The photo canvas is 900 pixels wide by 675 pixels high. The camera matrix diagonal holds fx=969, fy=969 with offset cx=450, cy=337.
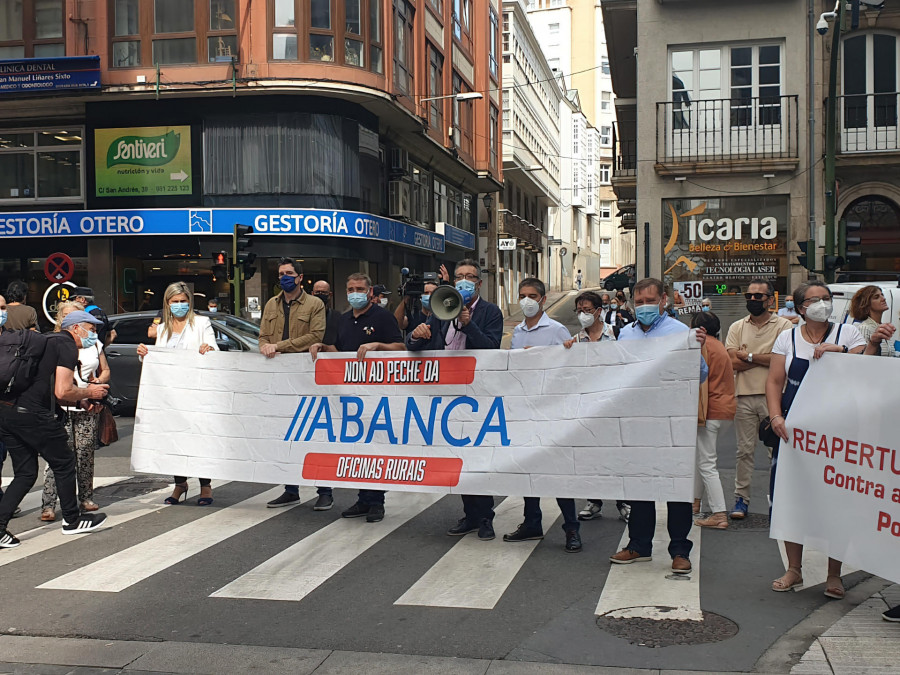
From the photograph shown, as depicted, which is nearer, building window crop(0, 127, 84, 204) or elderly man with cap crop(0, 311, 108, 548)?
elderly man with cap crop(0, 311, 108, 548)

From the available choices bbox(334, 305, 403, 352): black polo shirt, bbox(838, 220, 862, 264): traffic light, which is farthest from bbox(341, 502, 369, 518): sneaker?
bbox(838, 220, 862, 264): traffic light

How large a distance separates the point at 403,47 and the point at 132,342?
64.1ft

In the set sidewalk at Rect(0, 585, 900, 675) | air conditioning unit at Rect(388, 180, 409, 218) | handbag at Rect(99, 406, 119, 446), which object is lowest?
sidewalk at Rect(0, 585, 900, 675)

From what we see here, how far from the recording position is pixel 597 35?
97.2 meters

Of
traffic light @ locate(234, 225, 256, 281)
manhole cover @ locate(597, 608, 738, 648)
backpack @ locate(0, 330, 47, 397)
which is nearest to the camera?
manhole cover @ locate(597, 608, 738, 648)

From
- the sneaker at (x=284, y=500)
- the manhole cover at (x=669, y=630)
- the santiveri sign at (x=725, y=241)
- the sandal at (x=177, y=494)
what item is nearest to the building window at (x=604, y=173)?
the santiveri sign at (x=725, y=241)

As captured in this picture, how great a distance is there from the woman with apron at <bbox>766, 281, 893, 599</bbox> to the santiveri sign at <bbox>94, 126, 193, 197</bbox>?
23.4 metres

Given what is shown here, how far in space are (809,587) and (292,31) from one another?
77.5 feet

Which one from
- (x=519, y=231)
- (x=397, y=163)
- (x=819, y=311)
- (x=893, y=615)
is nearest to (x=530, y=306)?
(x=819, y=311)

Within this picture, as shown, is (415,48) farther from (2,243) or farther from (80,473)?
(80,473)

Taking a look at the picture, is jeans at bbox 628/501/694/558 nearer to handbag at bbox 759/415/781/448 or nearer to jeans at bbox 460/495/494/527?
handbag at bbox 759/415/781/448

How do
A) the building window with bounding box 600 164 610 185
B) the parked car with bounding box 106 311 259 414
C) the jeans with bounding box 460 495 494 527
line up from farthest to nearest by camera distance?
1. the building window with bounding box 600 164 610 185
2. the parked car with bounding box 106 311 259 414
3. the jeans with bounding box 460 495 494 527

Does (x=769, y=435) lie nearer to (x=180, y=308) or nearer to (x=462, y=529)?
(x=462, y=529)

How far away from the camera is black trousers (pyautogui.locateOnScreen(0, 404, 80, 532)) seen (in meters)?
7.24
